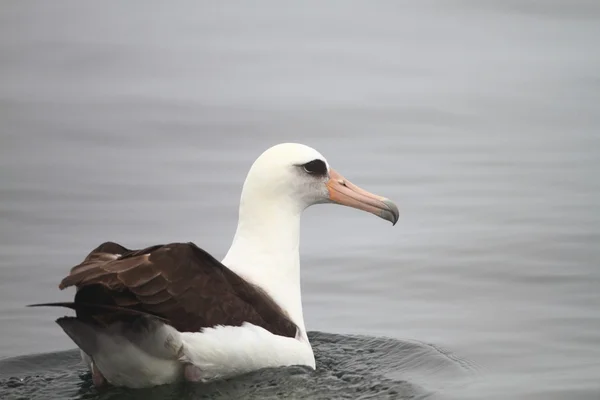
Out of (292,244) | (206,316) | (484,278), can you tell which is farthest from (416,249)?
(206,316)

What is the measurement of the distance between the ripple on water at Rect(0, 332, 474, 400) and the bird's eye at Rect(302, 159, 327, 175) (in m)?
1.55

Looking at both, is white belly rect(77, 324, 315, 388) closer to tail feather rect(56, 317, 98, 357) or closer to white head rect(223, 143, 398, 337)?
tail feather rect(56, 317, 98, 357)

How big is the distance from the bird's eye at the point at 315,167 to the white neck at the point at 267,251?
1.01ft

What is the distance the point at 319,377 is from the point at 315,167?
174 cm

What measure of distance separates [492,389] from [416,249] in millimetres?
4597

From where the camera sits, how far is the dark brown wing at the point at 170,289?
9.21m

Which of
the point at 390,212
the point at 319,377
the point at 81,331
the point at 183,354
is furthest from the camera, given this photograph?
the point at 390,212

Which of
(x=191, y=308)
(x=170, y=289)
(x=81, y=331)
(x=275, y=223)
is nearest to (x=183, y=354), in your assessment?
(x=191, y=308)

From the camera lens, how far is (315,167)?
1091 cm

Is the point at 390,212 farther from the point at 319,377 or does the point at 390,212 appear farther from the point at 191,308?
the point at 191,308

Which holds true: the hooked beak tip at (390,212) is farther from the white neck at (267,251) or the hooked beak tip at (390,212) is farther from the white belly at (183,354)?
the white belly at (183,354)

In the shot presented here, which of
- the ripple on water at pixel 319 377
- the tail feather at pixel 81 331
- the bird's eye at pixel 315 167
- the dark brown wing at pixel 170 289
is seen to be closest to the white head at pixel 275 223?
the bird's eye at pixel 315 167

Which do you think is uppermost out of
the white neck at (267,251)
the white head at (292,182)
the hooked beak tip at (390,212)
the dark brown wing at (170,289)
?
the white head at (292,182)

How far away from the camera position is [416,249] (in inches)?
587
